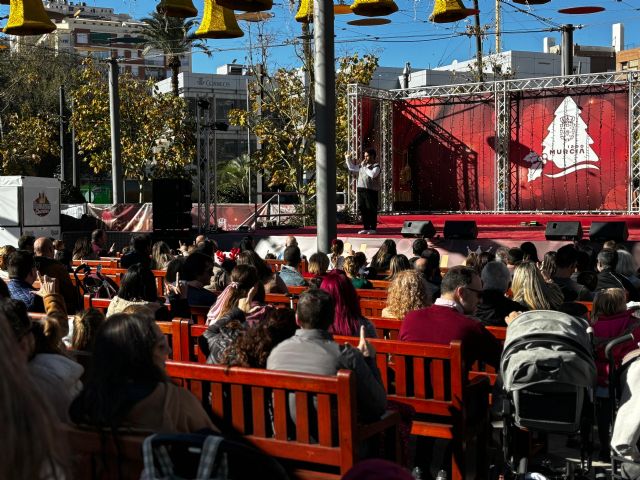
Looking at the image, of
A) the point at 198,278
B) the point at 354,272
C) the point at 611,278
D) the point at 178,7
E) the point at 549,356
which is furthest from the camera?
the point at 178,7

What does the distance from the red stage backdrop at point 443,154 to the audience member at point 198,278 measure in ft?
57.7

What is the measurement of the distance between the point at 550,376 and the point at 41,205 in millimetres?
18818

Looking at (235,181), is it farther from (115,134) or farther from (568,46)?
(568,46)

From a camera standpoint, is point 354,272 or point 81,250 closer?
point 354,272

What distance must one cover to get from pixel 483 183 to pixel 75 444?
72.2 ft

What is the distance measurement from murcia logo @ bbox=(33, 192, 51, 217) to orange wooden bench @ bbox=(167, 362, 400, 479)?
18124mm

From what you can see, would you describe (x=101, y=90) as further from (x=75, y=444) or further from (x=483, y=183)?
(x=75, y=444)

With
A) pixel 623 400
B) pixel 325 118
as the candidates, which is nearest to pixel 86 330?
pixel 623 400

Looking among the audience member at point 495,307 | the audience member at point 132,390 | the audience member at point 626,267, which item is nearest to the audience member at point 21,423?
the audience member at point 132,390

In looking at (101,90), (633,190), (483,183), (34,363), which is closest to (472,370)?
(34,363)

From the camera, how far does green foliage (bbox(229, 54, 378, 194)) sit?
97.8ft

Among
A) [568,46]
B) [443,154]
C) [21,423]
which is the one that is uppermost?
[568,46]

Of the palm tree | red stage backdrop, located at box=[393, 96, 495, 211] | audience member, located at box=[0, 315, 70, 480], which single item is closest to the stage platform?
red stage backdrop, located at box=[393, 96, 495, 211]

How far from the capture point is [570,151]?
2284 centimetres
